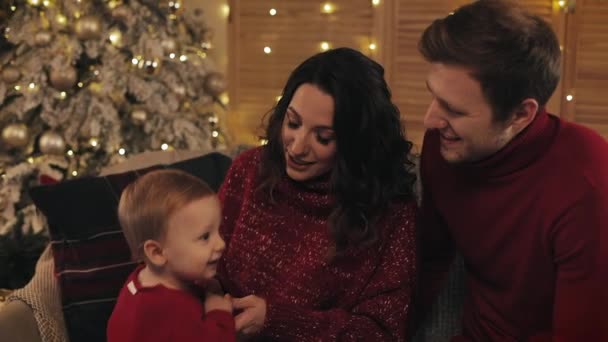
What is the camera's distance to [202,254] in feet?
5.00

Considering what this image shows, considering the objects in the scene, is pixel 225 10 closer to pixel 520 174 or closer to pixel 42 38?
pixel 42 38

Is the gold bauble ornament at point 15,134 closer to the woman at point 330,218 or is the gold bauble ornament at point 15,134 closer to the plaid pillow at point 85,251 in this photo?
the plaid pillow at point 85,251

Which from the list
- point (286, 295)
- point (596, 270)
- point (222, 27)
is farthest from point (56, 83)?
point (596, 270)

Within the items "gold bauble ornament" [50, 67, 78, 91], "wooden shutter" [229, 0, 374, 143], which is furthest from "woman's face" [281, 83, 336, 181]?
"wooden shutter" [229, 0, 374, 143]

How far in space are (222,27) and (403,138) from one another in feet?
9.17

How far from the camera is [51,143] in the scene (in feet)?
11.6

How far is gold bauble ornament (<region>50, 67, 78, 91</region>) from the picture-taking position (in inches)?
136

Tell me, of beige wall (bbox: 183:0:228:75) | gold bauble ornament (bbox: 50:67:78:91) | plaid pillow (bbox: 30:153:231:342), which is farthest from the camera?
beige wall (bbox: 183:0:228:75)

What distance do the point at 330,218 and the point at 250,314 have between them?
285mm

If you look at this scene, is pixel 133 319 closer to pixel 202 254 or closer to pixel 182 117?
pixel 202 254

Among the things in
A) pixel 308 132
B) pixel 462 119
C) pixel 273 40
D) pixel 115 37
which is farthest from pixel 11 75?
pixel 462 119

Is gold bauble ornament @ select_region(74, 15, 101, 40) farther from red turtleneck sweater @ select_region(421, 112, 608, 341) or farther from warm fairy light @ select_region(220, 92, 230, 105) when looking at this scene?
red turtleneck sweater @ select_region(421, 112, 608, 341)

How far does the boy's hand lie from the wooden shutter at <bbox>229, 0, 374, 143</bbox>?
273 cm

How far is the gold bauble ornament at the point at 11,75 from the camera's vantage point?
3.54 m
